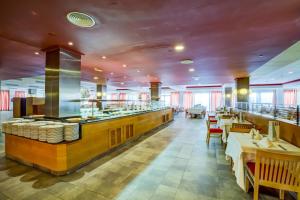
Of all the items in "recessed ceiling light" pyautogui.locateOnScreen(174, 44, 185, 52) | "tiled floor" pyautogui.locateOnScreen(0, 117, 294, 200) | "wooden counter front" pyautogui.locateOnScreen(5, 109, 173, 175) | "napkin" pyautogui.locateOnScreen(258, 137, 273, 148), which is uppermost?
"recessed ceiling light" pyautogui.locateOnScreen(174, 44, 185, 52)

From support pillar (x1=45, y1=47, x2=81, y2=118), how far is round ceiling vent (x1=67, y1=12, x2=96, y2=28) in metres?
1.61

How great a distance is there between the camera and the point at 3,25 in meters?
2.69

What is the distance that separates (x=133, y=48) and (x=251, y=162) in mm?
3508

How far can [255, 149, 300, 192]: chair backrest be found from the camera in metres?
1.89

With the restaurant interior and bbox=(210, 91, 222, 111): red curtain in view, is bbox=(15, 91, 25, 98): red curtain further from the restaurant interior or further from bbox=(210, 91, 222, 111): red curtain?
bbox=(210, 91, 222, 111): red curtain

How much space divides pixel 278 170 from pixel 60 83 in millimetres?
4656

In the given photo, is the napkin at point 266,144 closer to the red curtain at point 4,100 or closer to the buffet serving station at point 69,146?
the buffet serving station at point 69,146

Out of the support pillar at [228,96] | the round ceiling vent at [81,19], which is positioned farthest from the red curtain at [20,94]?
the support pillar at [228,96]


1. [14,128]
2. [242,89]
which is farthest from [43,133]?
[242,89]

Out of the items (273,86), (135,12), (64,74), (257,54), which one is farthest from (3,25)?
(273,86)

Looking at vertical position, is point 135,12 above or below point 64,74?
above

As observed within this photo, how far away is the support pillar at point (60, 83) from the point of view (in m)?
3.88

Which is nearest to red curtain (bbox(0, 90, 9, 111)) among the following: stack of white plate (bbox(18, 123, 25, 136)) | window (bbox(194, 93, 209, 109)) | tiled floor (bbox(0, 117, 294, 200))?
tiled floor (bbox(0, 117, 294, 200))

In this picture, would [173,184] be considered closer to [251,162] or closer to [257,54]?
[251,162]
